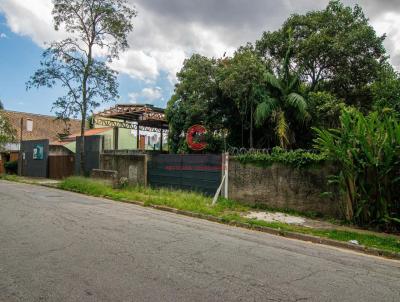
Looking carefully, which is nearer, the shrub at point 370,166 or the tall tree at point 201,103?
the shrub at point 370,166

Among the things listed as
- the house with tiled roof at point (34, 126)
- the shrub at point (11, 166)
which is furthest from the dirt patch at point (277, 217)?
the house with tiled roof at point (34, 126)

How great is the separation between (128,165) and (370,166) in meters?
12.1

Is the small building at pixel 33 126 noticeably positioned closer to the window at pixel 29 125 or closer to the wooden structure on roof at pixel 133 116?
the window at pixel 29 125

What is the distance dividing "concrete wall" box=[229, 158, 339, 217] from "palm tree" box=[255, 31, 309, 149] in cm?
457

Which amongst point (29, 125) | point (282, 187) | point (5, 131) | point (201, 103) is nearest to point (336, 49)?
point (201, 103)

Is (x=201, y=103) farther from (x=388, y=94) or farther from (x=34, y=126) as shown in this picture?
(x=34, y=126)

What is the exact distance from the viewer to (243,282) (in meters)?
4.90

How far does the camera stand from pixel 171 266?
547cm

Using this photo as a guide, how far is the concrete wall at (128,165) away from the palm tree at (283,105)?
6.23m

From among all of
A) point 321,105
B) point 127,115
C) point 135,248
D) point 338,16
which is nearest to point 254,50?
point 338,16

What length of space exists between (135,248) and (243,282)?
7.80 ft

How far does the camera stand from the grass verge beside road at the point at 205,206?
840cm

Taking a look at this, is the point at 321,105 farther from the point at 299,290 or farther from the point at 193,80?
the point at 299,290

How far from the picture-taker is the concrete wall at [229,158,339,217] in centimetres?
1157
